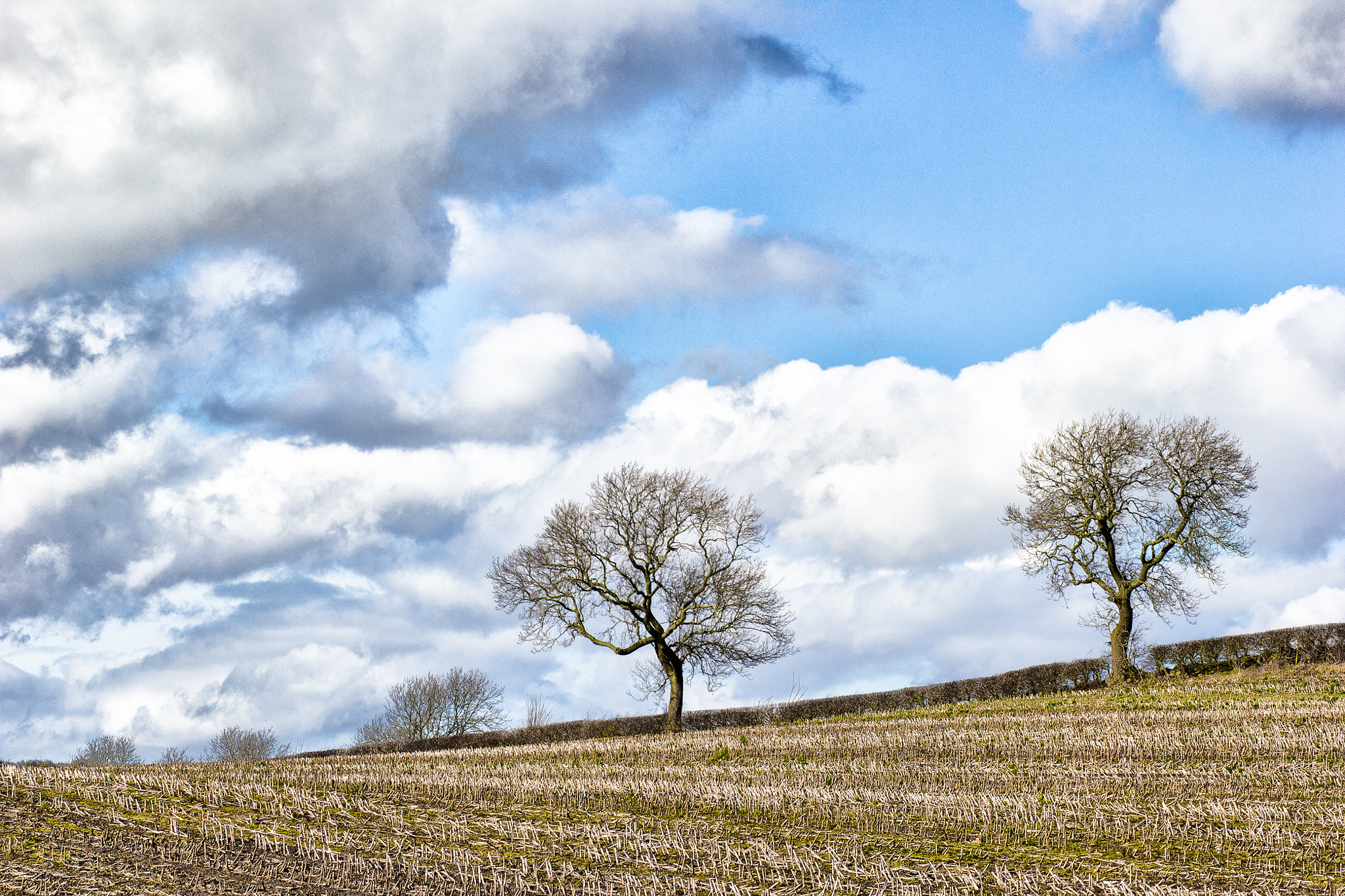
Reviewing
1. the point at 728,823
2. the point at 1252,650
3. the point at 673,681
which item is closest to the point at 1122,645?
the point at 1252,650

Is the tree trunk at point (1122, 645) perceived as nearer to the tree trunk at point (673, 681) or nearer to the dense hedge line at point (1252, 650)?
the dense hedge line at point (1252, 650)

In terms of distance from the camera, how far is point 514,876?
412 inches

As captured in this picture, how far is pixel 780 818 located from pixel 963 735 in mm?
11286

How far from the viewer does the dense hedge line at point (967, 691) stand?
3475 cm

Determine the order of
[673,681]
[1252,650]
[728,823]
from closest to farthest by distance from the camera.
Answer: [728,823] < [673,681] < [1252,650]

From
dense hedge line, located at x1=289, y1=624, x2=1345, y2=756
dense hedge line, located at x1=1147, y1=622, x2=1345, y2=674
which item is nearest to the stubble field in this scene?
dense hedge line, located at x1=289, y1=624, x2=1345, y2=756

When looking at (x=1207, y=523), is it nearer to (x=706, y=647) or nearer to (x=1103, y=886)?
(x=706, y=647)

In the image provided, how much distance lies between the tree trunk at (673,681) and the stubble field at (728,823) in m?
14.0

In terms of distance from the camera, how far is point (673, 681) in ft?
117

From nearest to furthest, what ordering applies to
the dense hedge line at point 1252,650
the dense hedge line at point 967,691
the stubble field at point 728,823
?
the stubble field at point 728,823
the dense hedge line at point 967,691
the dense hedge line at point 1252,650

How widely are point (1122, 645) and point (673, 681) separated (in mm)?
18829

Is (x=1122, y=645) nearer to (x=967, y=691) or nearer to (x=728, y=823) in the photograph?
(x=967, y=691)

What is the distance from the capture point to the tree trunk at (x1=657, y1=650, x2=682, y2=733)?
Result: 35344mm

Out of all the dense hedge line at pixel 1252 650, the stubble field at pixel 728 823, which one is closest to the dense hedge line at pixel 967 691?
the dense hedge line at pixel 1252 650
